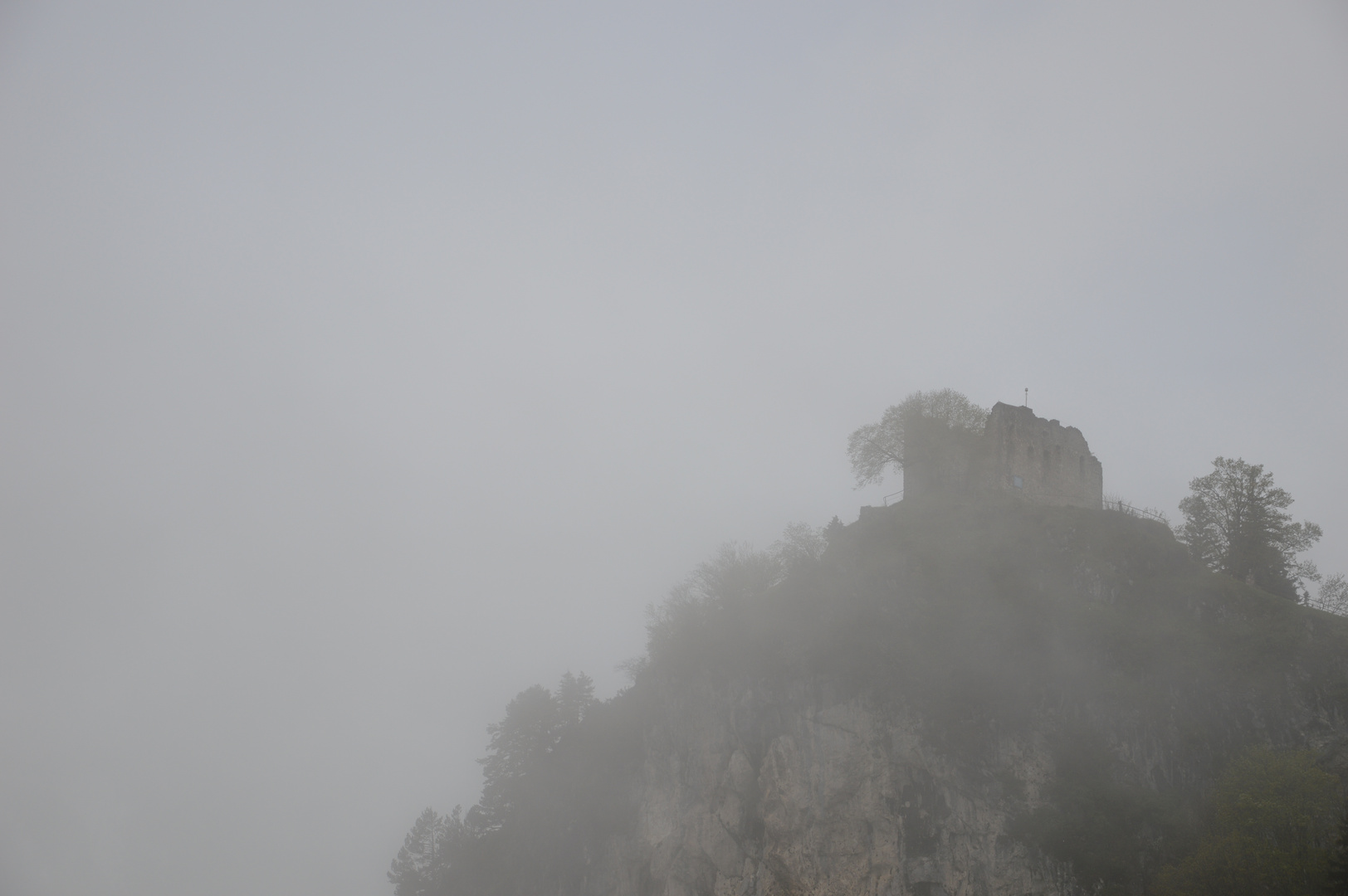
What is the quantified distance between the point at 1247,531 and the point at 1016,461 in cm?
1417

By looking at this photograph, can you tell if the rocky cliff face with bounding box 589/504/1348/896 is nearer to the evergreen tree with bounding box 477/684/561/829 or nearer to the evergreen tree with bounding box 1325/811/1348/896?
the evergreen tree with bounding box 1325/811/1348/896

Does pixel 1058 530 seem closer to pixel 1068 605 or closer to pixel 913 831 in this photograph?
pixel 1068 605

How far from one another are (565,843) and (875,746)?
24.5 metres

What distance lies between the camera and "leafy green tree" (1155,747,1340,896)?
37156mm

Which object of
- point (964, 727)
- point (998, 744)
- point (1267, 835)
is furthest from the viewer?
point (964, 727)

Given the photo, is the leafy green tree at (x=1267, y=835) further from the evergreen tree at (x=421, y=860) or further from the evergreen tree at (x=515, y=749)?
the evergreen tree at (x=421, y=860)

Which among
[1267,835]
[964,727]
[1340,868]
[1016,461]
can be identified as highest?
[1016,461]

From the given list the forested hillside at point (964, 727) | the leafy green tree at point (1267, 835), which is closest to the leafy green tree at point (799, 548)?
the forested hillside at point (964, 727)

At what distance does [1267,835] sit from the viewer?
39438 millimetres

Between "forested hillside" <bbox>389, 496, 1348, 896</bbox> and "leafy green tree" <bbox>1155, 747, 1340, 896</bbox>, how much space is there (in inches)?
4.8

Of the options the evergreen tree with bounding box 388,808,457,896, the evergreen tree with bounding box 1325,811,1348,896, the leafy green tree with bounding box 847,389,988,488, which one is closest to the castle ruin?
the leafy green tree with bounding box 847,389,988,488

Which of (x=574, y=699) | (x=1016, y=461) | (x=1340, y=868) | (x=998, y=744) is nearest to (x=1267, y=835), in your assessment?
(x=1340, y=868)

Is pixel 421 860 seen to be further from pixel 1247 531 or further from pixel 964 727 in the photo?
pixel 1247 531

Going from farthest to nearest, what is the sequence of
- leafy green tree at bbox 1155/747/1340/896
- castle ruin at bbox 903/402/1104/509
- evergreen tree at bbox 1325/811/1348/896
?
castle ruin at bbox 903/402/1104/509, leafy green tree at bbox 1155/747/1340/896, evergreen tree at bbox 1325/811/1348/896
